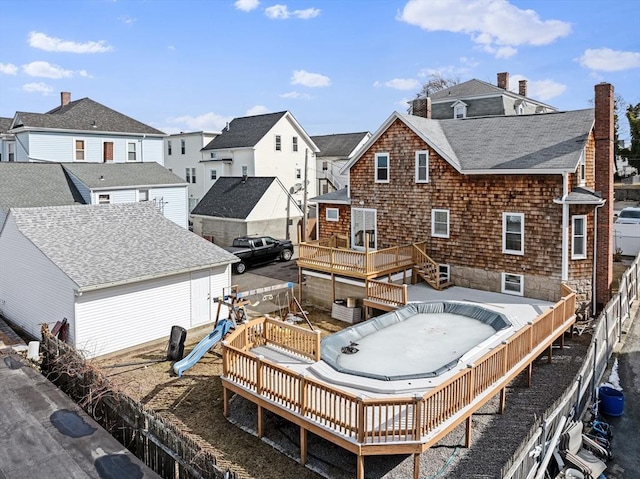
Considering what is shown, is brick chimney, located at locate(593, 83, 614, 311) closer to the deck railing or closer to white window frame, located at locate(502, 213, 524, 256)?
white window frame, located at locate(502, 213, 524, 256)

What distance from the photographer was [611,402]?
11516 millimetres

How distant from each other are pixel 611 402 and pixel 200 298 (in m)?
13.0

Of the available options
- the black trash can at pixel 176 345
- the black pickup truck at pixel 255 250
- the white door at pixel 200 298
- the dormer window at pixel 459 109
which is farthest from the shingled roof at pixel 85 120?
the black trash can at pixel 176 345

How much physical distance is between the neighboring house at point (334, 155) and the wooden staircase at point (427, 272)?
27.3 meters

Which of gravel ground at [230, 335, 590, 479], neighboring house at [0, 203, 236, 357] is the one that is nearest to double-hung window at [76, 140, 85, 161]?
neighboring house at [0, 203, 236, 357]

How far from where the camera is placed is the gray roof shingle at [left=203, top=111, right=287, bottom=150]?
1630 inches

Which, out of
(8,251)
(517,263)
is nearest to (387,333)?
(517,263)

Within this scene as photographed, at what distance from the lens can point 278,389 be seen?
1022 cm

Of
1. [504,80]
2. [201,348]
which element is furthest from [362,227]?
[504,80]

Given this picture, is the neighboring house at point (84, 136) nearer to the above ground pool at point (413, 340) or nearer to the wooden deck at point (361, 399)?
the wooden deck at point (361, 399)

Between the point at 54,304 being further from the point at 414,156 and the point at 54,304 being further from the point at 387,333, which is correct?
the point at 414,156

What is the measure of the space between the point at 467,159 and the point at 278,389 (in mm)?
13015

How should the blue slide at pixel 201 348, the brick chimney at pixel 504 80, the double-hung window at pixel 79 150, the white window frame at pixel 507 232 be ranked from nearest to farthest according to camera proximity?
the blue slide at pixel 201 348, the white window frame at pixel 507 232, the double-hung window at pixel 79 150, the brick chimney at pixel 504 80

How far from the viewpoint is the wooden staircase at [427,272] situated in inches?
763
